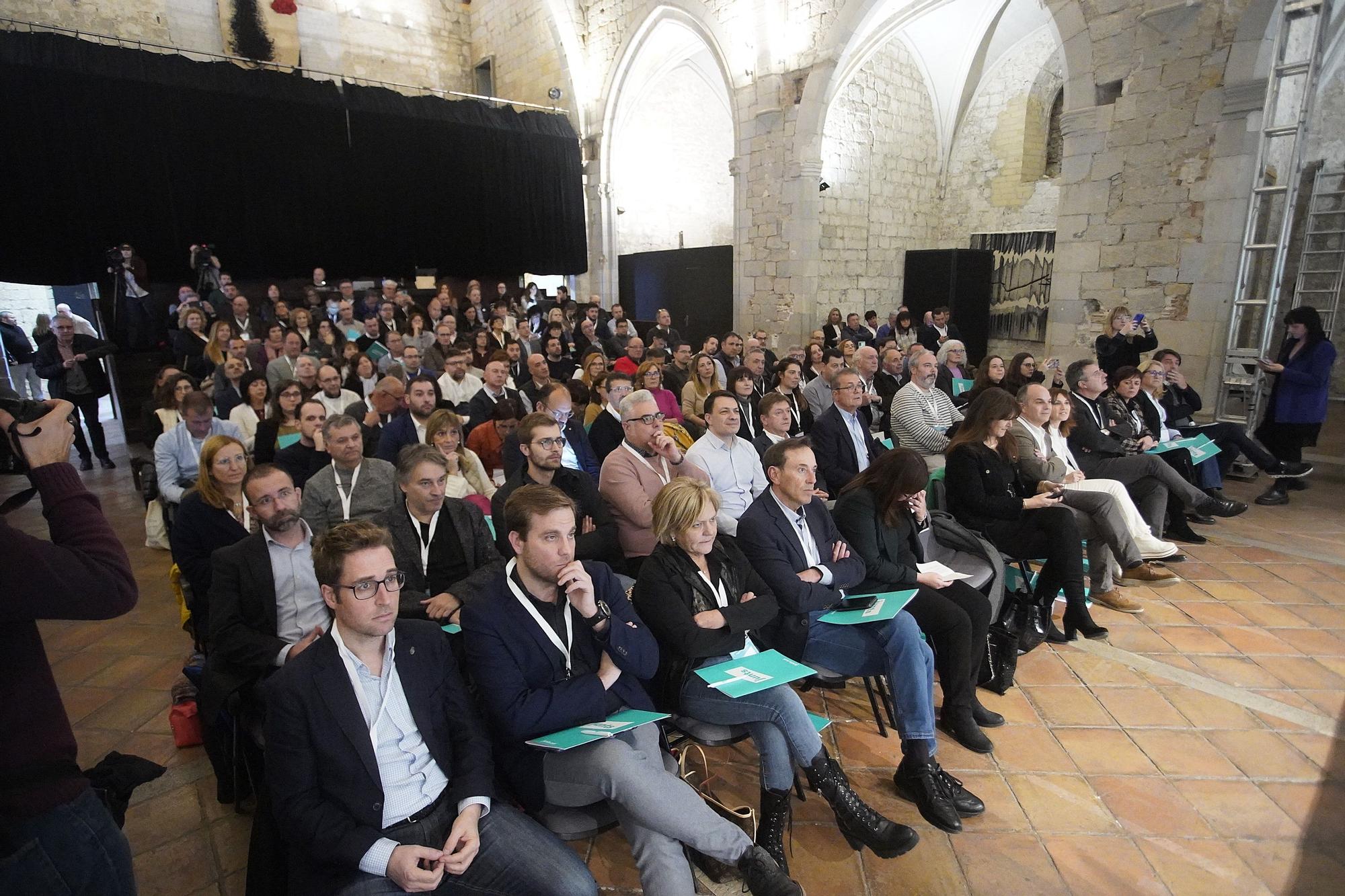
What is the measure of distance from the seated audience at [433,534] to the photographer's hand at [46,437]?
1.28 metres

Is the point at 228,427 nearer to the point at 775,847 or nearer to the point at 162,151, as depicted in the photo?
the point at 775,847

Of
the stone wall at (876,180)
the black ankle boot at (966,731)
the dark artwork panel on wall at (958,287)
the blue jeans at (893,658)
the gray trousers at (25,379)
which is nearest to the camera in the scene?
the blue jeans at (893,658)

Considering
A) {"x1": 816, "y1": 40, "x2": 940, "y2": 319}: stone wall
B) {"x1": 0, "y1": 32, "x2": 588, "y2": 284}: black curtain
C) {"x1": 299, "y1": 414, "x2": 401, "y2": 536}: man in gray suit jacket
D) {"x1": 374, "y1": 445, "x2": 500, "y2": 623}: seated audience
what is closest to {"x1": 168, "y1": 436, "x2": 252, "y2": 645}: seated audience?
{"x1": 299, "y1": 414, "x2": 401, "y2": 536}: man in gray suit jacket

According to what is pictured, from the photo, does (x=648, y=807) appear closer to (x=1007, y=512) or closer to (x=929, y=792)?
(x=929, y=792)

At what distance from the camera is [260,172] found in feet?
34.6

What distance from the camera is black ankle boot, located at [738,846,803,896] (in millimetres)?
1741

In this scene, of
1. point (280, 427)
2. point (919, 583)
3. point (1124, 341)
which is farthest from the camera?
point (1124, 341)

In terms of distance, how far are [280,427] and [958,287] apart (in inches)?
435

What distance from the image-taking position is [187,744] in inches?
106

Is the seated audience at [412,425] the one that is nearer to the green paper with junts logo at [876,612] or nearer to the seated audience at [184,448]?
the seated audience at [184,448]

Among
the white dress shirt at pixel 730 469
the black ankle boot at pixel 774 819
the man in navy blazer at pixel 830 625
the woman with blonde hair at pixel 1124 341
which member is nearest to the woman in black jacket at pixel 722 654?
the black ankle boot at pixel 774 819

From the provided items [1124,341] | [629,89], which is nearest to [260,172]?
[629,89]

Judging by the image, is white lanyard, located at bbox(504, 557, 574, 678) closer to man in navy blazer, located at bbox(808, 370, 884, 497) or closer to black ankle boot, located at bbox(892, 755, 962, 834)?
black ankle boot, located at bbox(892, 755, 962, 834)

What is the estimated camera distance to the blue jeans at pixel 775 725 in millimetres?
2039
